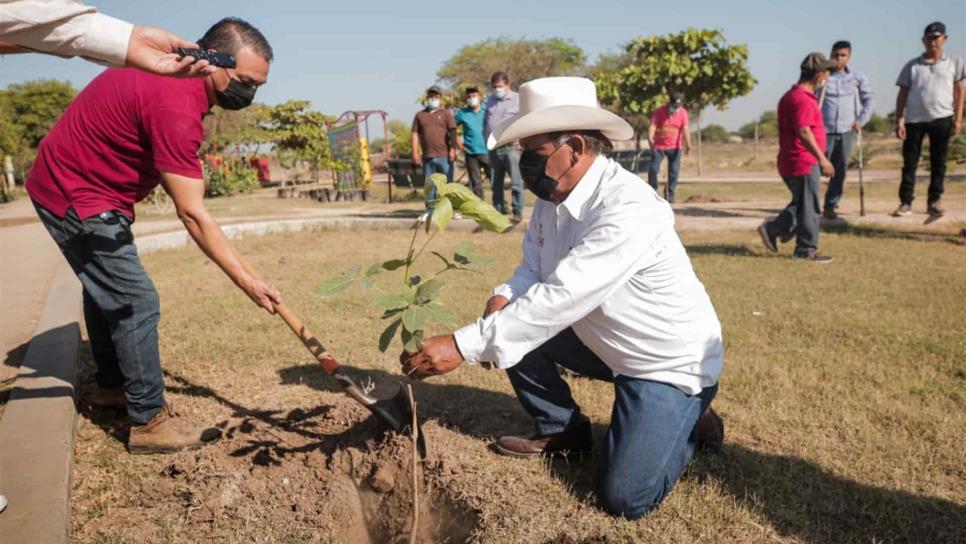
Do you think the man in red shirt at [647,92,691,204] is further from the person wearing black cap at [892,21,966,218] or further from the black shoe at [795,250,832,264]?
the black shoe at [795,250,832,264]

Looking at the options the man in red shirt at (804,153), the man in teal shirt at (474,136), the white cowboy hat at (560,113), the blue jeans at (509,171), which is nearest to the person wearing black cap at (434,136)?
the man in teal shirt at (474,136)

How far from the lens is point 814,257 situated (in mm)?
6656

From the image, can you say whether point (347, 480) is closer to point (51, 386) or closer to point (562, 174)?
point (562, 174)

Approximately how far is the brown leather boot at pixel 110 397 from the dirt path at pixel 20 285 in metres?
0.45

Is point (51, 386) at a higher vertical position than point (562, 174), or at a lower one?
lower

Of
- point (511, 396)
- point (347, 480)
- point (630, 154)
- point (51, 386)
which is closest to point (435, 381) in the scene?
point (511, 396)

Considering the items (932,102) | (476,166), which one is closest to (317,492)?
(476,166)

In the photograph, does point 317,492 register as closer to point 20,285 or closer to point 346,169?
point 20,285

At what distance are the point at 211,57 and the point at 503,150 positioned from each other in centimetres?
720

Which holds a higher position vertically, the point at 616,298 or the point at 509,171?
the point at 616,298

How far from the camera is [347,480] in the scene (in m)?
2.82

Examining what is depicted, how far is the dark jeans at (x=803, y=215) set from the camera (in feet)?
21.2

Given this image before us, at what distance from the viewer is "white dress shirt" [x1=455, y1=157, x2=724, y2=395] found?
7.91 feet

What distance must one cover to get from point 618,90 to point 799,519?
22.3m
